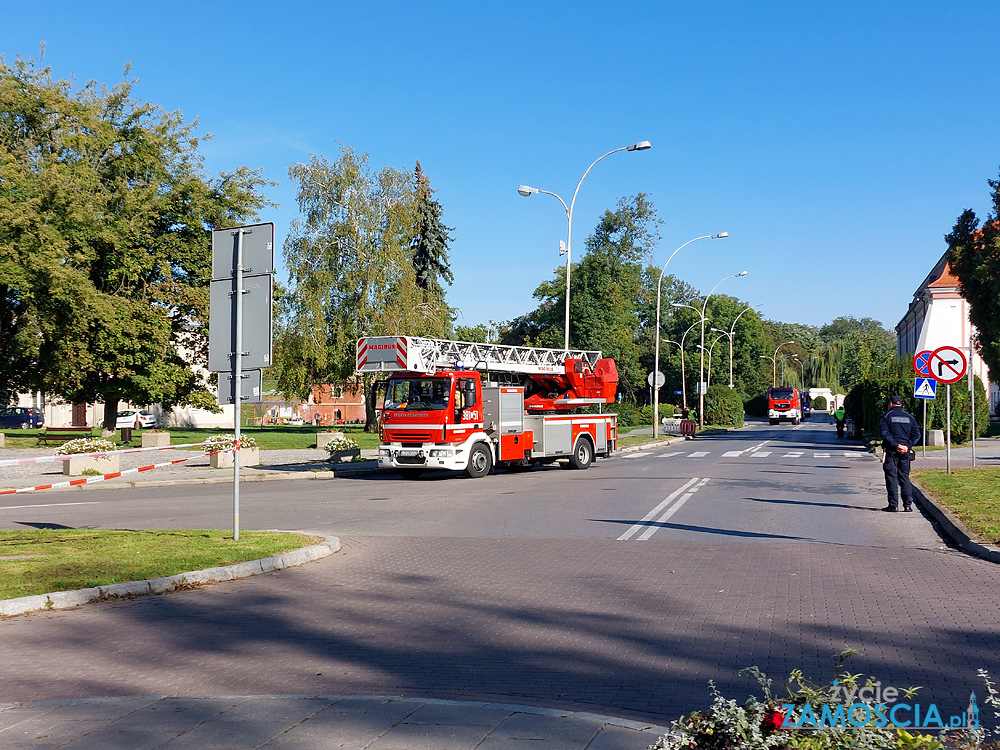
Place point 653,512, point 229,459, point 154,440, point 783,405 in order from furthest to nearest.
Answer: point 783,405 < point 154,440 < point 229,459 < point 653,512

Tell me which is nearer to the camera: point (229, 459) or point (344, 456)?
point (229, 459)

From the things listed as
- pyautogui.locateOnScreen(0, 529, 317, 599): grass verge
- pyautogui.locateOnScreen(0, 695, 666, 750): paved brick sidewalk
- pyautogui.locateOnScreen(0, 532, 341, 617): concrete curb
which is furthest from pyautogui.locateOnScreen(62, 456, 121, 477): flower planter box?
pyautogui.locateOnScreen(0, 695, 666, 750): paved brick sidewalk

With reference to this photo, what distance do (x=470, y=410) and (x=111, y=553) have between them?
12.9 m

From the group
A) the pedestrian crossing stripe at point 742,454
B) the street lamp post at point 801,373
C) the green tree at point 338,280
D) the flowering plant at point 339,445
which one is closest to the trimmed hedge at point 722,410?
the green tree at point 338,280

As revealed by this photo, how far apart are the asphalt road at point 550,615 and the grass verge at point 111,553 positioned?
1.82ft

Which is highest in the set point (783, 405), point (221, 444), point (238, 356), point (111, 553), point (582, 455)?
point (238, 356)

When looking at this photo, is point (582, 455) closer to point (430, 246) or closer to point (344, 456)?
point (344, 456)

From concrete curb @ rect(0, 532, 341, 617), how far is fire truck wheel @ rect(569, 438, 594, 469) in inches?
607

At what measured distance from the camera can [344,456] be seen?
1078 inches

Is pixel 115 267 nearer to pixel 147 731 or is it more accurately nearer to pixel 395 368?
pixel 395 368

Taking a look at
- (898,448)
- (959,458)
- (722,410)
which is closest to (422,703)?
(898,448)

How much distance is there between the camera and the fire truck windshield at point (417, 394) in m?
21.8

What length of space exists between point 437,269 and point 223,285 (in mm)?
52690

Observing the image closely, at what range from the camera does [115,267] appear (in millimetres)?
38281
